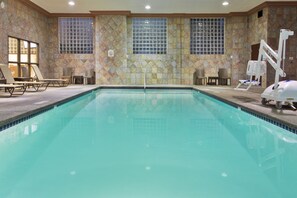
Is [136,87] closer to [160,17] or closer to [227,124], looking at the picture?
[160,17]

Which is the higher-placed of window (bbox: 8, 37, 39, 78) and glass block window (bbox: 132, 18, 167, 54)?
glass block window (bbox: 132, 18, 167, 54)

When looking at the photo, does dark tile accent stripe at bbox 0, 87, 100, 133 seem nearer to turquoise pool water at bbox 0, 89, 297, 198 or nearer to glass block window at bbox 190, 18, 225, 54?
turquoise pool water at bbox 0, 89, 297, 198

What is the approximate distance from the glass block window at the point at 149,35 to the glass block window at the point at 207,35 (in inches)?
51.7

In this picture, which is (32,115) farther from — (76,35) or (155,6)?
(76,35)

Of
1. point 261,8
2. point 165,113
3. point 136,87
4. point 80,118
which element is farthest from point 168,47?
point 80,118

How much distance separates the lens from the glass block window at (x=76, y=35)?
50.8 feet

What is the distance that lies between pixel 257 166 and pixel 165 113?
3824mm

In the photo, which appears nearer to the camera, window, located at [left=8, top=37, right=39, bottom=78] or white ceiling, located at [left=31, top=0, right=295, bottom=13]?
window, located at [left=8, top=37, right=39, bottom=78]

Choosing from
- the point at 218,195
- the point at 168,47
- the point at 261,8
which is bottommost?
the point at 218,195

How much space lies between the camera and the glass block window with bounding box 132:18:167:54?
15.5 m

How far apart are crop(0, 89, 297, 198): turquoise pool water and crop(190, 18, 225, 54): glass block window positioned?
32.5 ft

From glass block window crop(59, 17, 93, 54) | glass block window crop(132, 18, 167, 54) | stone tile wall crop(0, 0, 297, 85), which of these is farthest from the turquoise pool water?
glass block window crop(59, 17, 93, 54)

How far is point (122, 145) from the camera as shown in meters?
3.94

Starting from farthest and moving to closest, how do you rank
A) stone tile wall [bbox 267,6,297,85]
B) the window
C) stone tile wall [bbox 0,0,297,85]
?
stone tile wall [bbox 0,0,297,85]
stone tile wall [bbox 267,6,297,85]
the window
